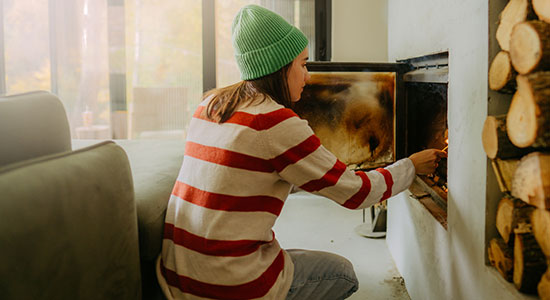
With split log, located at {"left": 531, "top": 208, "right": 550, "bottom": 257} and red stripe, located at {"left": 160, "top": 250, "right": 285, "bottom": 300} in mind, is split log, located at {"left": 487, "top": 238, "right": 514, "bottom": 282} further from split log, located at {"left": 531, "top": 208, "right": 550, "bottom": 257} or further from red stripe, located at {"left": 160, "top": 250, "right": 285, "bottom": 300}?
red stripe, located at {"left": 160, "top": 250, "right": 285, "bottom": 300}

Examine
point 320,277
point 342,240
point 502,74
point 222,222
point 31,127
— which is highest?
point 502,74

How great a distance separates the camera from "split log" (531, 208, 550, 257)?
876 millimetres

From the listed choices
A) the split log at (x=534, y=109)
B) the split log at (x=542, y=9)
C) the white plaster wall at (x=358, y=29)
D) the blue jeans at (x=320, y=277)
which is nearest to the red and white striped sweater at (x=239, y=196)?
the blue jeans at (x=320, y=277)

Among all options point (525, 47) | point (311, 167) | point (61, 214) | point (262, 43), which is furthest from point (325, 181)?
point (61, 214)

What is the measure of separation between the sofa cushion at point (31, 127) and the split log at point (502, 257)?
0.98m

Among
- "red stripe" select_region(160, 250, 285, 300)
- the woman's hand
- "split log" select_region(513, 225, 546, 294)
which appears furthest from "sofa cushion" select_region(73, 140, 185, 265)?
"split log" select_region(513, 225, 546, 294)

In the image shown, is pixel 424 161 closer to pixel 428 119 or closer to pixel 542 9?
pixel 428 119

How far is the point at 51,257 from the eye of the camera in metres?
0.72

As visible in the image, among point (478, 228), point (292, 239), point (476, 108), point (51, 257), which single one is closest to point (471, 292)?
point (478, 228)

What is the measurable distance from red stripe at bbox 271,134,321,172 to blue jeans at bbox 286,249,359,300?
34 cm

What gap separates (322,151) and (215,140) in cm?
26

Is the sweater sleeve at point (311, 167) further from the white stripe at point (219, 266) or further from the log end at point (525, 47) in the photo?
the log end at point (525, 47)

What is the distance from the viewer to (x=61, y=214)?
75cm

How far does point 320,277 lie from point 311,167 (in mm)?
369
